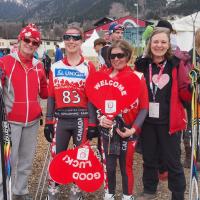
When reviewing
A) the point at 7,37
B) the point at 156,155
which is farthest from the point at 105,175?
the point at 7,37

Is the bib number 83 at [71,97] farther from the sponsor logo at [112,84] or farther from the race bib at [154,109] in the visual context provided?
the race bib at [154,109]

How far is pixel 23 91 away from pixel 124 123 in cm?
123

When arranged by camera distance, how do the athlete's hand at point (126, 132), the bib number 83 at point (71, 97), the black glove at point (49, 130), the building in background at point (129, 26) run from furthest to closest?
1. the building in background at point (129, 26)
2. the black glove at point (49, 130)
3. the bib number 83 at point (71, 97)
4. the athlete's hand at point (126, 132)

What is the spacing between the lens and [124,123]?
406 centimetres

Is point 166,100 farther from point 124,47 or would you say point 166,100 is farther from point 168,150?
point 124,47

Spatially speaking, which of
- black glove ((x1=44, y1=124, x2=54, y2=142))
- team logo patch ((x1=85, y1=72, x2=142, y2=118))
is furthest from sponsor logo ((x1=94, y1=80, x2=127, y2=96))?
black glove ((x1=44, y1=124, x2=54, y2=142))

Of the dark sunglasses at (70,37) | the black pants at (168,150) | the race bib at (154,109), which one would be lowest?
the black pants at (168,150)

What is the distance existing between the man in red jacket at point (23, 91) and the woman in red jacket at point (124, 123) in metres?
0.88

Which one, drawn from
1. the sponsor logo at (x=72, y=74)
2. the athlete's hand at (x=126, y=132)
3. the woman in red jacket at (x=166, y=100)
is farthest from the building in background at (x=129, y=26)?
the athlete's hand at (x=126, y=132)

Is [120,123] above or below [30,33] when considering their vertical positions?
below

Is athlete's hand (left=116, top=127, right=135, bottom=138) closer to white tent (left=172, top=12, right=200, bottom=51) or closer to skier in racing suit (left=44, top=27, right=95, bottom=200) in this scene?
skier in racing suit (left=44, top=27, right=95, bottom=200)

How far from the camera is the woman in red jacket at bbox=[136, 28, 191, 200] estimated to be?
4168mm

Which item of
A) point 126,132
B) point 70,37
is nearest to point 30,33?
point 70,37

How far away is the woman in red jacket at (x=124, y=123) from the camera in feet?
13.1
